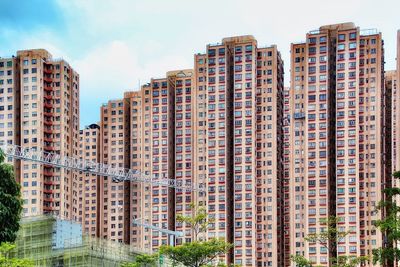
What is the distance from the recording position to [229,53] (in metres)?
84.6

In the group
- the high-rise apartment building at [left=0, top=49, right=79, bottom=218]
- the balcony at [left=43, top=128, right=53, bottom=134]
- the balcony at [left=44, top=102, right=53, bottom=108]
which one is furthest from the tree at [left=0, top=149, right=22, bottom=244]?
the balcony at [left=44, top=102, right=53, bottom=108]

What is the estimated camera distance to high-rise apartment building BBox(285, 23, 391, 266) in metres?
78.2

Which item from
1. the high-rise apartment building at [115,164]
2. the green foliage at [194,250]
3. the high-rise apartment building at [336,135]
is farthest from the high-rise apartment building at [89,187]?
the green foliage at [194,250]

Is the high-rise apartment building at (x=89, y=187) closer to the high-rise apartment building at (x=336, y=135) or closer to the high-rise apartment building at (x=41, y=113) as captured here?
the high-rise apartment building at (x=41, y=113)

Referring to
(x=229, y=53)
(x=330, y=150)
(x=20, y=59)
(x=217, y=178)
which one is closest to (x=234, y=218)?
(x=217, y=178)

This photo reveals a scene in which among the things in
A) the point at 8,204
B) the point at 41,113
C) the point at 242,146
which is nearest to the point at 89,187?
the point at 41,113

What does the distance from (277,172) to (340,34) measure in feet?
52.5

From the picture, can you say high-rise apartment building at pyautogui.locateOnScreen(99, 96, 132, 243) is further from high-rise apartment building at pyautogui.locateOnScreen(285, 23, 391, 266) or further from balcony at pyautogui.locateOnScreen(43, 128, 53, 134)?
high-rise apartment building at pyautogui.locateOnScreen(285, 23, 391, 266)

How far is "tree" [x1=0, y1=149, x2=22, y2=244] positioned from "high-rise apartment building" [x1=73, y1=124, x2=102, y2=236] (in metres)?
58.6

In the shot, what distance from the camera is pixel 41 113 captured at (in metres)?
82.6

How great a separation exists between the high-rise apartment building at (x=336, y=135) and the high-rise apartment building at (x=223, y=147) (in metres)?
2.59

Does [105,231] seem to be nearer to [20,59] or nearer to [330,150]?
[20,59]

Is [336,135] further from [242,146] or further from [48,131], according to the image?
[48,131]

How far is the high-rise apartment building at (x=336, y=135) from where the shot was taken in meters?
78.2
